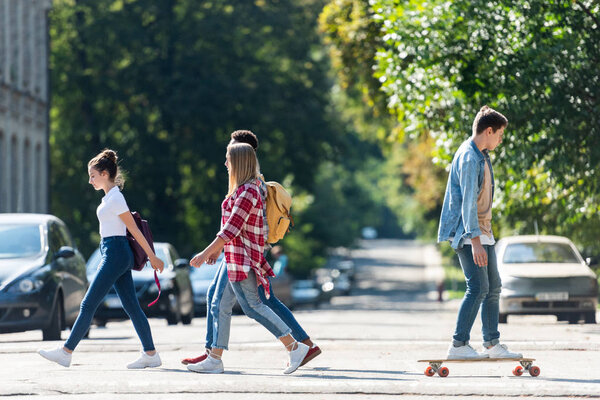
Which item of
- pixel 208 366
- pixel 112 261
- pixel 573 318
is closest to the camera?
pixel 208 366

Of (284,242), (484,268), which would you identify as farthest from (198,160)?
(484,268)

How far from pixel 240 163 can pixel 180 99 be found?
116 ft

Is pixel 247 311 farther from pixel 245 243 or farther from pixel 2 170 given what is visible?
pixel 2 170

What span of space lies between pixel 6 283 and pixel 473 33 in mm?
8704

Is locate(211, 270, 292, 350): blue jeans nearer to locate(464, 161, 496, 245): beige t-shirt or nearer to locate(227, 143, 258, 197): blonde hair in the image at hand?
locate(227, 143, 258, 197): blonde hair

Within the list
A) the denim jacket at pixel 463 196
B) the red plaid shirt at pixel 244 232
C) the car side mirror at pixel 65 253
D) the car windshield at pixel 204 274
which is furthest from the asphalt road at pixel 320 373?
the car windshield at pixel 204 274

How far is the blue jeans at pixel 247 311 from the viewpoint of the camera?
1020 centimetres

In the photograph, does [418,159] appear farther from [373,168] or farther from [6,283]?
[373,168]

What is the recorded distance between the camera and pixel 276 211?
10.4 meters

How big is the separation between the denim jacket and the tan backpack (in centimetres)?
117

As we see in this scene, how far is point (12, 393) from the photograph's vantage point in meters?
9.01

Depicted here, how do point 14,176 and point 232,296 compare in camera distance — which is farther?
point 14,176

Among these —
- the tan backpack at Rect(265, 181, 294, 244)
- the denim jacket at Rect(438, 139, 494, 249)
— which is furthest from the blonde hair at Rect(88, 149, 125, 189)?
the denim jacket at Rect(438, 139, 494, 249)

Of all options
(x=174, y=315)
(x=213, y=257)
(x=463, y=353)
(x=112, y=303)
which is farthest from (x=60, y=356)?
(x=174, y=315)
